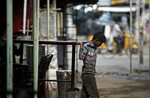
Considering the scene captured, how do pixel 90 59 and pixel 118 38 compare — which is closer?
pixel 90 59

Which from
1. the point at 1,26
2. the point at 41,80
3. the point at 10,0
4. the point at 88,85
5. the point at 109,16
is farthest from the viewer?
the point at 109,16

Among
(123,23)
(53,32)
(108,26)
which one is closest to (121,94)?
(53,32)

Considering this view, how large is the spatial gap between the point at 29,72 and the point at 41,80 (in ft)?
0.90

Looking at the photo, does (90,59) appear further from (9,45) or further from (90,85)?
(9,45)

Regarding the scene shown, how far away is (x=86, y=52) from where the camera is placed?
26.2 feet

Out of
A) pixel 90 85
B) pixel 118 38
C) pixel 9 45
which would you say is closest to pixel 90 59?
pixel 90 85

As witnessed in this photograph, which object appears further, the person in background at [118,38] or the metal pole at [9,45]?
the person in background at [118,38]

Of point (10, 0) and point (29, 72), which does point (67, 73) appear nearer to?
point (29, 72)

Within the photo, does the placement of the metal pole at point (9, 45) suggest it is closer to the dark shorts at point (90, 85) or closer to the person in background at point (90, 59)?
the person in background at point (90, 59)

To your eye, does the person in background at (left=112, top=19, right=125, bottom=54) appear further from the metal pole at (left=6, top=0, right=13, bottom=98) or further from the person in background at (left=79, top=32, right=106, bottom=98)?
the metal pole at (left=6, top=0, right=13, bottom=98)

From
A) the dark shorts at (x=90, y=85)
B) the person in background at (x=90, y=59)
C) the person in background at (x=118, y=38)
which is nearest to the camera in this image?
the person in background at (x=90, y=59)

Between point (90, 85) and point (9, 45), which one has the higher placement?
point (9, 45)

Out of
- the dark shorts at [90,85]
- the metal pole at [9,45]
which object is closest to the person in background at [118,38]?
the dark shorts at [90,85]

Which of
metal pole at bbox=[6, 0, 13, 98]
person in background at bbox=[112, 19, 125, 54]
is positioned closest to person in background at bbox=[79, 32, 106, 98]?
metal pole at bbox=[6, 0, 13, 98]
